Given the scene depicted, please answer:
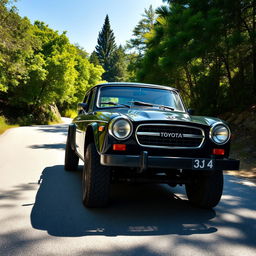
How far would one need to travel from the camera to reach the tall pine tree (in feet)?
334

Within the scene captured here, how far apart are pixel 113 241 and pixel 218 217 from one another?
5.41ft

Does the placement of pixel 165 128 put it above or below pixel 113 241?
above

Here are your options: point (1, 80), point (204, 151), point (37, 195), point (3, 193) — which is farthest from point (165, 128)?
point (1, 80)

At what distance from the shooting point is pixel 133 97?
5227 millimetres

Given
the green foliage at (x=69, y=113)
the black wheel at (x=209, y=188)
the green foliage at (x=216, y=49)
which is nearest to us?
the black wheel at (x=209, y=188)

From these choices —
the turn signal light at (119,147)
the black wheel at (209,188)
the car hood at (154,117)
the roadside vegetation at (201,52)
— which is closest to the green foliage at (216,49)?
the roadside vegetation at (201,52)

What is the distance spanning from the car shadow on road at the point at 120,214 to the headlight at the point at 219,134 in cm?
100

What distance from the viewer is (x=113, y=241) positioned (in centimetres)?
312

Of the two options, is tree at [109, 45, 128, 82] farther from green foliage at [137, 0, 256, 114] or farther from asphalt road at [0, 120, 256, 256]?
asphalt road at [0, 120, 256, 256]

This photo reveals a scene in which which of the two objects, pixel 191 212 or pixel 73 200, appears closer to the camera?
pixel 191 212

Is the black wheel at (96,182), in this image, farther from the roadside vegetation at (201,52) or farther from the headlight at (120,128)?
the roadside vegetation at (201,52)

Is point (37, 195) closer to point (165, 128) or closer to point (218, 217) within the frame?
point (165, 128)

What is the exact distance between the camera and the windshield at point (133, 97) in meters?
5.18

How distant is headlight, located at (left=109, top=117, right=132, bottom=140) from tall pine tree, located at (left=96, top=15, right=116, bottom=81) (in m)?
99.3
